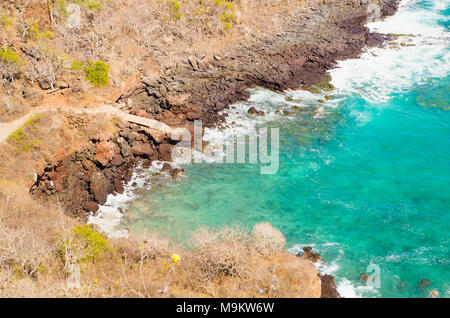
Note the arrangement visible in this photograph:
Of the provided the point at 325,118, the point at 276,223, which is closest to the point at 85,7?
the point at 325,118

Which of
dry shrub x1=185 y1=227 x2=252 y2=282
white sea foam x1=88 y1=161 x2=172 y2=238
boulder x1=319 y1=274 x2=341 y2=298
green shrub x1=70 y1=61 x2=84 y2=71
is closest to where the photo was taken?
dry shrub x1=185 y1=227 x2=252 y2=282

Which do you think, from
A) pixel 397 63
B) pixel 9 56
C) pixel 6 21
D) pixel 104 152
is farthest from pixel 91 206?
pixel 397 63

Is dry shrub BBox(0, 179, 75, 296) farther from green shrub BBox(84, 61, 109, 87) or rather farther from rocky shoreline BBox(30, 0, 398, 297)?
green shrub BBox(84, 61, 109, 87)

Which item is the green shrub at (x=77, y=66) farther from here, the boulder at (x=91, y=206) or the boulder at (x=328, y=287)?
the boulder at (x=328, y=287)

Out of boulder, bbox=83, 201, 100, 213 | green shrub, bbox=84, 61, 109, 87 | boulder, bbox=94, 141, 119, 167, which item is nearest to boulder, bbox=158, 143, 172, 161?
boulder, bbox=94, 141, 119, 167

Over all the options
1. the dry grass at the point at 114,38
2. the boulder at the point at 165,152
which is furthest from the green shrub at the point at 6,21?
the boulder at the point at 165,152

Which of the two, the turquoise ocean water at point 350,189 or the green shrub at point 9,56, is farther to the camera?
the green shrub at point 9,56

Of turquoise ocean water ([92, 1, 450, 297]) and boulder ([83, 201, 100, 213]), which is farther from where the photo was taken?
boulder ([83, 201, 100, 213])
